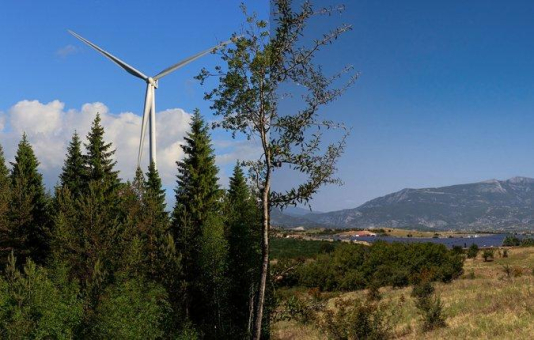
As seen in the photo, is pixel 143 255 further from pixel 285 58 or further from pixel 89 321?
pixel 285 58

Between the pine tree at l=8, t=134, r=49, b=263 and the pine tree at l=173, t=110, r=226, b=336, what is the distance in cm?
1818

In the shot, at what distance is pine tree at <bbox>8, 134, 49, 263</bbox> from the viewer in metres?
71.6

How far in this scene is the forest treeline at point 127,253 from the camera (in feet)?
142

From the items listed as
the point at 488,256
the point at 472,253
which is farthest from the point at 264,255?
the point at 472,253

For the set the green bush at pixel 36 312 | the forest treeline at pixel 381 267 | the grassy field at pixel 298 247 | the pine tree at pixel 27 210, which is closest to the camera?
the green bush at pixel 36 312

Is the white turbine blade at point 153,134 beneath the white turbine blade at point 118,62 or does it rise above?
beneath

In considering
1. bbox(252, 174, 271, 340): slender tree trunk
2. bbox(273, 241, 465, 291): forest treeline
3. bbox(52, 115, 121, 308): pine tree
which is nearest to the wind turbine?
bbox(52, 115, 121, 308): pine tree

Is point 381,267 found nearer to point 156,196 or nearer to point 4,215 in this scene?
point 156,196

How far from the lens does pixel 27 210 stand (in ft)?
238

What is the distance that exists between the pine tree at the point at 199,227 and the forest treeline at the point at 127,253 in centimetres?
13

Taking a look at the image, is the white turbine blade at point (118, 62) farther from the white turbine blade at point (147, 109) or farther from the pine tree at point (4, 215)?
the pine tree at point (4, 215)

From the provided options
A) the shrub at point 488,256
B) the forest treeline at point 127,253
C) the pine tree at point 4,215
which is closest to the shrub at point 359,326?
the forest treeline at point 127,253

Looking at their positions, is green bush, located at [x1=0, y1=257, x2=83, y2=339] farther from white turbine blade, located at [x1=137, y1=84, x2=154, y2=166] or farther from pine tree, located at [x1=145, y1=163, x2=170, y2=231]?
white turbine blade, located at [x1=137, y1=84, x2=154, y2=166]

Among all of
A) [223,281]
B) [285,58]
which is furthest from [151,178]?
[285,58]
